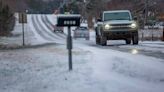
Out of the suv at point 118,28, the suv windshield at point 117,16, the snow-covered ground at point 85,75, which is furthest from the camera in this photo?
the suv windshield at point 117,16

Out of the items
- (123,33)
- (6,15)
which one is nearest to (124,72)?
(123,33)

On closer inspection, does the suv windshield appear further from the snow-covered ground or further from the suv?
the snow-covered ground

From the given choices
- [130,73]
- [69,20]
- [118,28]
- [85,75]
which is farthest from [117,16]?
[85,75]

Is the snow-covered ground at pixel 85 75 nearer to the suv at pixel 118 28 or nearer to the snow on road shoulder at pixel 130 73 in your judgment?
Result: the snow on road shoulder at pixel 130 73

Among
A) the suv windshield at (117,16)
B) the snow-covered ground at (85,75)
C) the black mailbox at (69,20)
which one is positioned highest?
the suv windshield at (117,16)

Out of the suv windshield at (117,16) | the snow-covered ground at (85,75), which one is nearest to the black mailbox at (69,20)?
the snow-covered ground at (85,75)

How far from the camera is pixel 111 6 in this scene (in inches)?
4008

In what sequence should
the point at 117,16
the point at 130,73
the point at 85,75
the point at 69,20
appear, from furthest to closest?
the point at 117,16 → the point at 69,20 → the point at 130,73 → the point at 85,75

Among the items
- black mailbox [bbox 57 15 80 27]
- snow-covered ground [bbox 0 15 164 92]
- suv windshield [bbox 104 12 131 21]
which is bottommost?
snow-covered ground [bbox 0 15 164 92]

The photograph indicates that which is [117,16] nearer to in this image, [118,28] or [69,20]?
[118,28]

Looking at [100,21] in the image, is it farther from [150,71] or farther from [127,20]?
[150,71]

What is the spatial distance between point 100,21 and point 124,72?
18110 mm

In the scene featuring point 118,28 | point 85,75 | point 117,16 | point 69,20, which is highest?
point 117,16

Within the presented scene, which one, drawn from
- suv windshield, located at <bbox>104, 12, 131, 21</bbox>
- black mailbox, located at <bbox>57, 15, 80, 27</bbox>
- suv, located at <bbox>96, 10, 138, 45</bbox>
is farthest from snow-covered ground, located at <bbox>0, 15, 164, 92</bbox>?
suv windshield, located at <bbox>104, 12, 131, 21</bbox>
